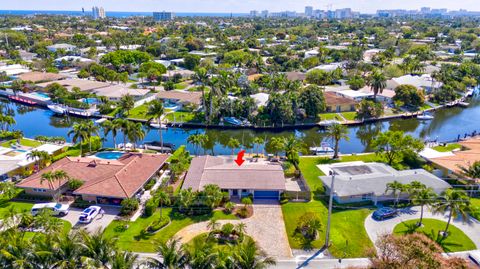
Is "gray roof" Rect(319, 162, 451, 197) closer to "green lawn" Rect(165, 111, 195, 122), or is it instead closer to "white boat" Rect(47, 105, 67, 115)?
"green lawn" Rect(165, 111, 195, 122)

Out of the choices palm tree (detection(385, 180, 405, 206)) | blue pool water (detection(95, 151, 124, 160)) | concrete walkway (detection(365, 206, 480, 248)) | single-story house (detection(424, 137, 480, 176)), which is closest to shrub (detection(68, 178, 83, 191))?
blue pool water (detection(95, 151, 124, 160))

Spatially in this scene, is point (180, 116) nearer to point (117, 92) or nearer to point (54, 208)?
point (117, 92)

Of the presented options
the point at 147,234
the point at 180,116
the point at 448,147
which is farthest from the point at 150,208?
the point at 448,147

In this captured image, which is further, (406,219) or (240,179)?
(240,179)

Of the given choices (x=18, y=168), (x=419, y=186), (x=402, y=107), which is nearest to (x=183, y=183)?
(x=18, y=168)

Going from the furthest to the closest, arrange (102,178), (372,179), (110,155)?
(110,155)
(372,179)
(102,178)
